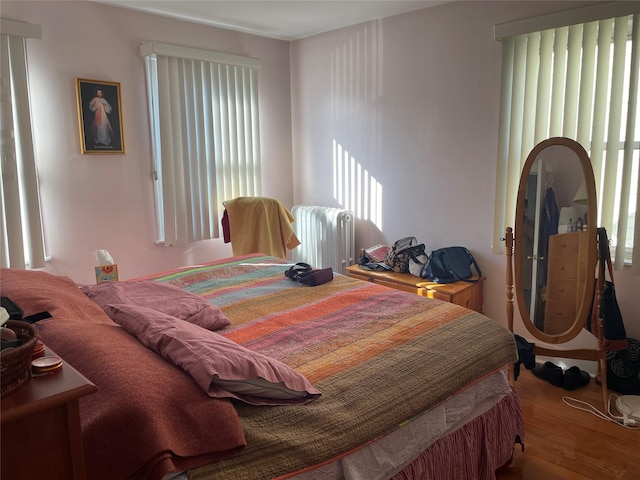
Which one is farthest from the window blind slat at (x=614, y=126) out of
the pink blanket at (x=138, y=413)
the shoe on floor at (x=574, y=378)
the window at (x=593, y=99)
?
the pink blanket at (x=138, y=413)

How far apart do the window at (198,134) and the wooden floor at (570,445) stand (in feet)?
8.55

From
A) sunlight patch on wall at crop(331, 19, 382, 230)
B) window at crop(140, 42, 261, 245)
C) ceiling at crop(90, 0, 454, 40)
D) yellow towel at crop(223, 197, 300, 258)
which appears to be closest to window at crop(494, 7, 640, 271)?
ceiling at crop(90, 0, 454, 40)

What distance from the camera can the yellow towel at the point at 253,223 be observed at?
3699 mm

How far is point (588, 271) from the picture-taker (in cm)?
253

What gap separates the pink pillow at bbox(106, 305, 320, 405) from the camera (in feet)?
4.14

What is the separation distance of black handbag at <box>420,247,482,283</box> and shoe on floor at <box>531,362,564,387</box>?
0.65 meters

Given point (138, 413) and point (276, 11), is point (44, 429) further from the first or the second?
point (276, 11)

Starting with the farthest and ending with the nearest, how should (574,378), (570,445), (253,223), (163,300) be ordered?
(253,223)
(574,378)
(570,445)
(163,300)

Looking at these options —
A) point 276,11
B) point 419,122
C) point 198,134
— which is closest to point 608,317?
point 419,122

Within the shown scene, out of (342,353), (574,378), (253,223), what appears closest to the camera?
(342,353)

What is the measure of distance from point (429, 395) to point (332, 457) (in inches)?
17.2

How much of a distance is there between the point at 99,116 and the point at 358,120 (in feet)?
6.28

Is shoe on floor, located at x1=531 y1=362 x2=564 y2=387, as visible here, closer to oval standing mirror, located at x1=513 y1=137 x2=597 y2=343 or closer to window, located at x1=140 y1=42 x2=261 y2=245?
oval standing mirror, located at x1=513 y1=137 x2=597 y2=343

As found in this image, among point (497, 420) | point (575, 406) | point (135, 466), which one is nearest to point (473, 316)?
point (497, 420)
